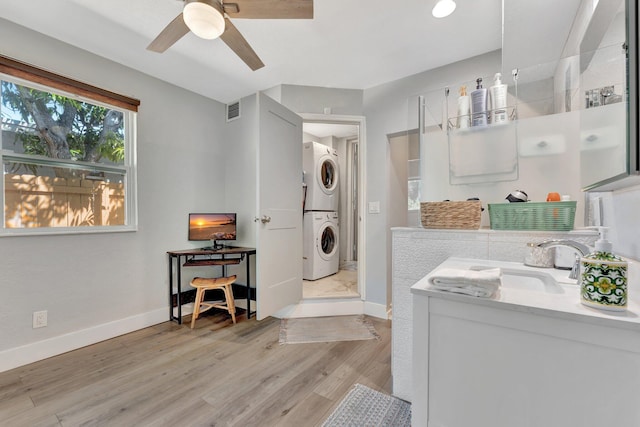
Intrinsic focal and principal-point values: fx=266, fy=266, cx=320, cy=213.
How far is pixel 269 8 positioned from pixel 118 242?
7.33ft

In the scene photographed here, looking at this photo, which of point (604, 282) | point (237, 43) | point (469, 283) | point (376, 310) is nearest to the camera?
point (604, 282)

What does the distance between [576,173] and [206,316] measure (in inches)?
125

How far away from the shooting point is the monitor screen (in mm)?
2777

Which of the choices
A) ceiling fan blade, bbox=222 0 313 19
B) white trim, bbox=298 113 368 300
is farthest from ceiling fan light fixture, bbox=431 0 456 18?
white trim, bbox=298 113 368 300

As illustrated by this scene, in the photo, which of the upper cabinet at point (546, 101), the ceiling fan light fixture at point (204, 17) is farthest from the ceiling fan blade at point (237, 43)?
the upper cabinet at point (546, 101)

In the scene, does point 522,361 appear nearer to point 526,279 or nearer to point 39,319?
point 526,279

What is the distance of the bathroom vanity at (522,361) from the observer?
584 mm

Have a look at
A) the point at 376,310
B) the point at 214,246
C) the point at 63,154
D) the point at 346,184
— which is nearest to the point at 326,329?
the point at 376,310

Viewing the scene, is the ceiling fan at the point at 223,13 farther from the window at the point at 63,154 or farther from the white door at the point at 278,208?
the window at the point at 63,154

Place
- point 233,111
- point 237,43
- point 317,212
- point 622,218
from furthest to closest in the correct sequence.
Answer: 1. point 317,212
2. point 233,111
3. point 237,43
4. point 622,218

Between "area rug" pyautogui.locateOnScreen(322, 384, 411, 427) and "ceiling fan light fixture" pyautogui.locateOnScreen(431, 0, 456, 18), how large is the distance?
2420mm

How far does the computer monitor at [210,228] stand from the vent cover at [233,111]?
120 centimetres

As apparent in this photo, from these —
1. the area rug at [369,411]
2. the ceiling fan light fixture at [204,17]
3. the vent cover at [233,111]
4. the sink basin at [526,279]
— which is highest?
the vent cover at [233,111]

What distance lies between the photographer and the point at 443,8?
5.67ft
